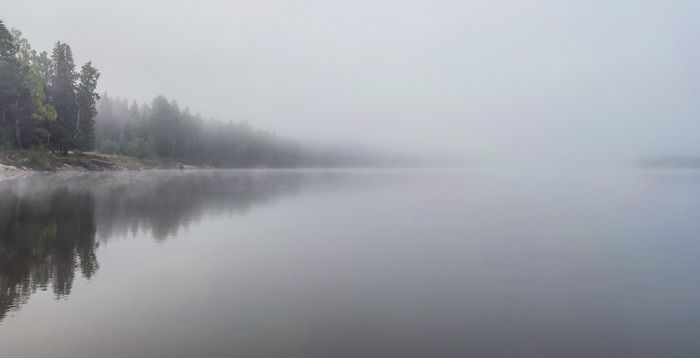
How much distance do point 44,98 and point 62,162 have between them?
500 inches

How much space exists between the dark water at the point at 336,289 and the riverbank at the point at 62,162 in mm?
55444

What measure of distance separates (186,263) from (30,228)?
1000 centimetres

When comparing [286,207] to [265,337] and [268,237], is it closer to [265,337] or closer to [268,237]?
[268,237]

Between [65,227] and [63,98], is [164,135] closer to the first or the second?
[63,98]

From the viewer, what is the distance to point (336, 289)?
10.9 m

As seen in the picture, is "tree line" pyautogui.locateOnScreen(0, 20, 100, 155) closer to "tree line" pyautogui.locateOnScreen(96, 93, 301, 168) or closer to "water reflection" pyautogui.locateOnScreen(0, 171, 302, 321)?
"tree line" pyautogui.locateOnScreen(96, 93, 301, 168)

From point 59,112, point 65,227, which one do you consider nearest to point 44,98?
point 59,112

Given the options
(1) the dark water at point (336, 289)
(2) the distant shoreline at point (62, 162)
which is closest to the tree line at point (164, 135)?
(2) the distant shoreline at point (62, 162)

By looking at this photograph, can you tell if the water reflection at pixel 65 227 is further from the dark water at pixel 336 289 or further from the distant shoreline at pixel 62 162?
the distant shoreline at pixel 62 162

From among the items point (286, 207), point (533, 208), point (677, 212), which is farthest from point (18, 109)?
point (677, 212)

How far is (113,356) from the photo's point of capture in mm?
6930

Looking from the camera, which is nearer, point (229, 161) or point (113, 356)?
point (113, 356)

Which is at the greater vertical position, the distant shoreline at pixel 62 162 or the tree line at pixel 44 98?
the tree line at pixel 44 98

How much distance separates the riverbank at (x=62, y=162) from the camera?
64.6 meters
